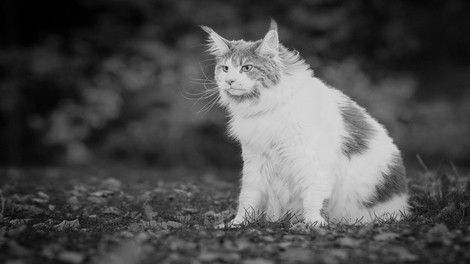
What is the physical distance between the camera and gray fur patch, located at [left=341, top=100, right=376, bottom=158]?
457 cm

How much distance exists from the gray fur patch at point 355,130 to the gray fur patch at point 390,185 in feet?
1.11

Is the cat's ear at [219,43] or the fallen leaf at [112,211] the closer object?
the cat's ear at [219,43]

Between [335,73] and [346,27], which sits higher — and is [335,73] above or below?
below

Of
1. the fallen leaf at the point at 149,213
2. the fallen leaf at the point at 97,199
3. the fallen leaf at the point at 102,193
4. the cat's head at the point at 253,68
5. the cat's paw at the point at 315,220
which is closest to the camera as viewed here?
the cat's paw at the point at 315,220

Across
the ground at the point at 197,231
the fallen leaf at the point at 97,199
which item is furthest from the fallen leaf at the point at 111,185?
the fallen leaf at the point at 97,199

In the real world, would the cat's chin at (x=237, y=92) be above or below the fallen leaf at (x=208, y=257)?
above

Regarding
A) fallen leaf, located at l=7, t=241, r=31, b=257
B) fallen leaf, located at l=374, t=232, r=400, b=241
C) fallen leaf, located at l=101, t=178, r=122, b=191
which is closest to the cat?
fallen leaf, located at l=374, t=232, r=400, b=241

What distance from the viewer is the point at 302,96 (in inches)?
176

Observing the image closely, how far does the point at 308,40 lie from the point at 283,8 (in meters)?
1.05

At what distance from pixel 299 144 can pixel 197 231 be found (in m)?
1.11

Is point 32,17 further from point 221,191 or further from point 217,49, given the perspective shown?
point 217,49

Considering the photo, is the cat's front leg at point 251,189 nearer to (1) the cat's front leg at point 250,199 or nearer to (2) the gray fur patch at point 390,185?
(1) the cat's front leg at point 250,199

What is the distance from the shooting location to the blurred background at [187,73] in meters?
12.4

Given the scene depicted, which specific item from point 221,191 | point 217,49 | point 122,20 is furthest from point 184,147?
point 217,49
